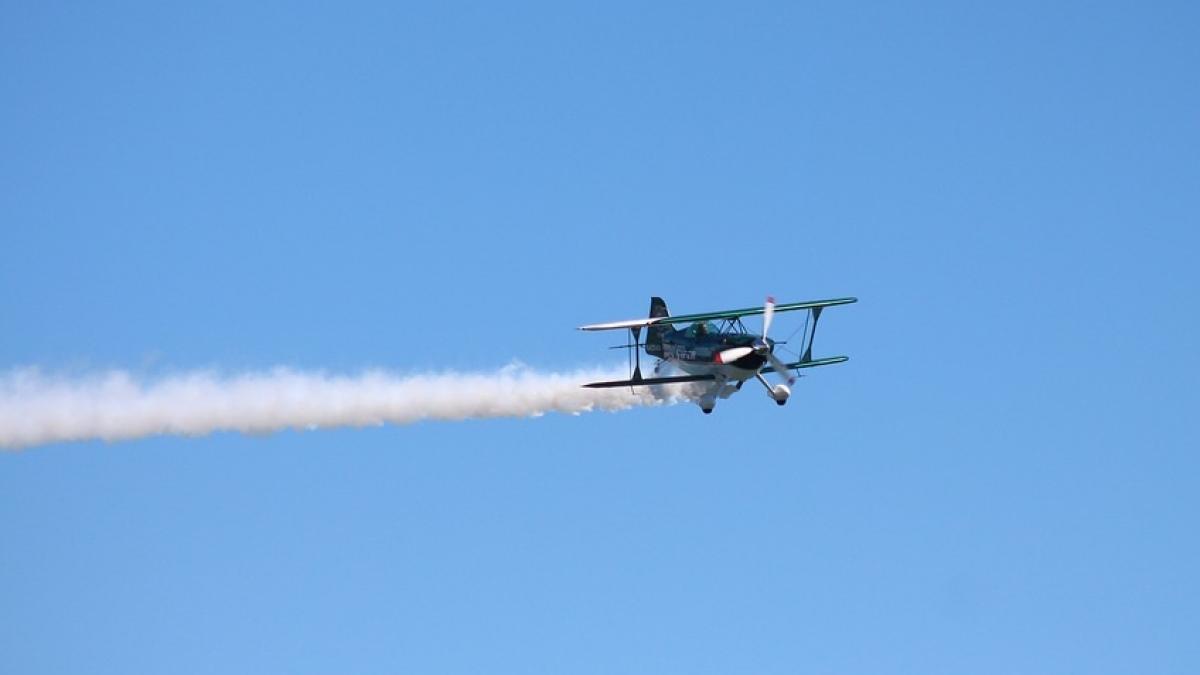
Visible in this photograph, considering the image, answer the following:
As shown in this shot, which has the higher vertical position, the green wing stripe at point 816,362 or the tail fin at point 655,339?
the tail fin at point 655,339

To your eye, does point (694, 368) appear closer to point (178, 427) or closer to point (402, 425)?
point (402, 425)

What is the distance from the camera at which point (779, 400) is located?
75.2 meters

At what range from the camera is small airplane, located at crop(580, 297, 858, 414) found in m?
75.5

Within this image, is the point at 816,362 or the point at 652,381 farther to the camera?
the point at 816,362

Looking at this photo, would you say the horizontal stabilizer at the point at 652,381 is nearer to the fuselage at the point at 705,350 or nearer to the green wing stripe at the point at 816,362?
the fuselage at the point at 705,350

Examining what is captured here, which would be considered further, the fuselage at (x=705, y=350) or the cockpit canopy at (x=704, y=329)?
the cockpit canopy at (x=704, y=329)

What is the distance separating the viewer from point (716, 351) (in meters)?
76.6

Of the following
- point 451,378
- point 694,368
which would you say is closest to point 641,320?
point 694,368

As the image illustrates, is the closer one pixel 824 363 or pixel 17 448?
pixel 17 448

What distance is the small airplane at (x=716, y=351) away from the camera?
75.5 metres

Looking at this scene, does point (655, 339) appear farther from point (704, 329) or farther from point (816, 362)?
point (816, 362)

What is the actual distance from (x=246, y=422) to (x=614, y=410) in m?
11.2

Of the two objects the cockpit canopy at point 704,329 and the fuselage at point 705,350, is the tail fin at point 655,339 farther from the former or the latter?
the cockpit canopy at point 704,329

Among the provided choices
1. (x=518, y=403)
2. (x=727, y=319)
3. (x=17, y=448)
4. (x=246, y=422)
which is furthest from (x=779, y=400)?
(x=17, y=448)
